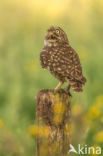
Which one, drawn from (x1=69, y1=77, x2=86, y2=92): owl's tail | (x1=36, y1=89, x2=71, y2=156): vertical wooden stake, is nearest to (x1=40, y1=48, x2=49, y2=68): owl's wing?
(x1=69, y1=77, x2=86, y2=92): owl's tail

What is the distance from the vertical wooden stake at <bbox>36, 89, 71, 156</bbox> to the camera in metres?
6.13

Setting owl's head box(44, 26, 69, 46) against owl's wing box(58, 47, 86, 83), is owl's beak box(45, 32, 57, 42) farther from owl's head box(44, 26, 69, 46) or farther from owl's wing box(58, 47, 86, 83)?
owl's wing box(58, 47, 86, 83)

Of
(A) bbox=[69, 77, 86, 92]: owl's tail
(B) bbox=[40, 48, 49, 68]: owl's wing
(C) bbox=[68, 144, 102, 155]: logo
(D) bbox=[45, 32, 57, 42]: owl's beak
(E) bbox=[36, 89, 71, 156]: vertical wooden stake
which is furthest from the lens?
(D) bbox=[45, 32, 57, 42]: owl's beak

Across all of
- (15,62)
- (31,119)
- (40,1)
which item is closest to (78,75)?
(31,119)

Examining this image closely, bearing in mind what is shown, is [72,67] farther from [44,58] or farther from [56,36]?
[56,36]

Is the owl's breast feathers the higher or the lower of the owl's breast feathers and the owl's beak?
the lower

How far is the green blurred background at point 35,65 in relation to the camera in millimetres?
6254

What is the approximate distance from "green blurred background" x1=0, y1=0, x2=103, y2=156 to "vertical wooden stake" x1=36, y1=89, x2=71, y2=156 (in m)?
0.13

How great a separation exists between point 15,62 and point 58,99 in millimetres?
5301

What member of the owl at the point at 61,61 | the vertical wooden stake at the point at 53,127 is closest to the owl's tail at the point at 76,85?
the owl at the point at 61,61

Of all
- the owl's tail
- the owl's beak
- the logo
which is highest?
the owl's beak

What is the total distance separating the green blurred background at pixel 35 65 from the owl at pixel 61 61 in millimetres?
190

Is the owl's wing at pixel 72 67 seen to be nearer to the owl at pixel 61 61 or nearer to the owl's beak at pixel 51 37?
the owl at pixel 61 61

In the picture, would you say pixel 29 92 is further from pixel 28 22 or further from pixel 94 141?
pixel 28 22
